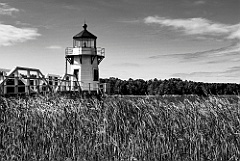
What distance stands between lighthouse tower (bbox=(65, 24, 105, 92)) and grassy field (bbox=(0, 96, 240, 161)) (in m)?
23.6

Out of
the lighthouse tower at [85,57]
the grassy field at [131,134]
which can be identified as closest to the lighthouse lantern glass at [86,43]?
the lighthouse tower at [85,57]

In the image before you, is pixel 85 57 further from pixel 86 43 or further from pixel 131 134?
pixel 131 134

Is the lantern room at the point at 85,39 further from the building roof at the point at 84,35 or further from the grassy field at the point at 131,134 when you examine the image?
the grassy field at the point at 131,134

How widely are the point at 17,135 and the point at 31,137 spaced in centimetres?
26

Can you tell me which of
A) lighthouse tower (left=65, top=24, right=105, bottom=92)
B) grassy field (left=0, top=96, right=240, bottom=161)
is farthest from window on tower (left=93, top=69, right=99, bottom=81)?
grassy field (left=0, top=96, right=240, bottom=161)

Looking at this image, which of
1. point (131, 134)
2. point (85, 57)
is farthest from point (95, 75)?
point (131, 134)

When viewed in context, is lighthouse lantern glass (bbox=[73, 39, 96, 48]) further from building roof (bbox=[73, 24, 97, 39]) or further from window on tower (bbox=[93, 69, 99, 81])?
window on tower (bbox=[93, 69, 99, 81])

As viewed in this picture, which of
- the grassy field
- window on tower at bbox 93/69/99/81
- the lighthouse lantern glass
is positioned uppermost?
the lighthouse lantern glass

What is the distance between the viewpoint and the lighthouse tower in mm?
29438

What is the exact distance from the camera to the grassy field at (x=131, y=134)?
14.0 feet

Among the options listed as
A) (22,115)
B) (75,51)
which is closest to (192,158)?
(22,115)

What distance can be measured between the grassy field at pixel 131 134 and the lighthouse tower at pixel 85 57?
23645mm

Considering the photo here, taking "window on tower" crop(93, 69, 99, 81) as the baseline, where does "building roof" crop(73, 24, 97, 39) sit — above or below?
above

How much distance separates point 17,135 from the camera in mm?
5148
